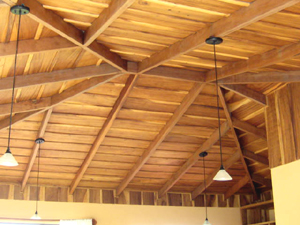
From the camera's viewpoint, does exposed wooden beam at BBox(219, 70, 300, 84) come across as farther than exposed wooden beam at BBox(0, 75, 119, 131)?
No

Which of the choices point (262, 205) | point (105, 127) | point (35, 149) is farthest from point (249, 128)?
point (35, 149)

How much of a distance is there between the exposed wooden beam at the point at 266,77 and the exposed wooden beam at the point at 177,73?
0.41m

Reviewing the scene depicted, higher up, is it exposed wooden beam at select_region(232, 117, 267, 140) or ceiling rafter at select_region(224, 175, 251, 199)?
exposed wooden beam at select_region(232, 117, 267, 140)

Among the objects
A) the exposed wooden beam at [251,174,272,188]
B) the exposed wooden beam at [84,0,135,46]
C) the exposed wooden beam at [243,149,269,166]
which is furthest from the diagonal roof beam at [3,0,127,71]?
the exposed wooden beam at [251,174,272,188]

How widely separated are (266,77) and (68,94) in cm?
250

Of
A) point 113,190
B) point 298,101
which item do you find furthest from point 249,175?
point 298,101

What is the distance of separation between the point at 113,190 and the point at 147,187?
640 millimetres

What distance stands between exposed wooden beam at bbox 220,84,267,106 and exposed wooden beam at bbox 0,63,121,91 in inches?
60.0

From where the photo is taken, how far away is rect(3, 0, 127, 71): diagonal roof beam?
4.02 metres

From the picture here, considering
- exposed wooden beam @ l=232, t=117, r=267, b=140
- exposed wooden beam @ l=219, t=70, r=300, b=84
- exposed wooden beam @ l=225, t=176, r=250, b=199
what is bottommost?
exposed wooden beam @ l=225, t=176, r=250, b=199

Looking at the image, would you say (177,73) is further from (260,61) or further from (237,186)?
(237,186)

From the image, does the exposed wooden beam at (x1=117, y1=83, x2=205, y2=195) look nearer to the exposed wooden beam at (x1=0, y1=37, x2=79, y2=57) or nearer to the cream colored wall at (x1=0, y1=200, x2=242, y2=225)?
the cream colored wall at (x1=0, y1=200, x2=242, y2=225)

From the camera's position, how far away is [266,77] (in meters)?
5.68

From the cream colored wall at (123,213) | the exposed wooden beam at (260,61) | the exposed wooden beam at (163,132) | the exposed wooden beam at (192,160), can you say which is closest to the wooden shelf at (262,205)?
the cream colored wall at (123,213)
